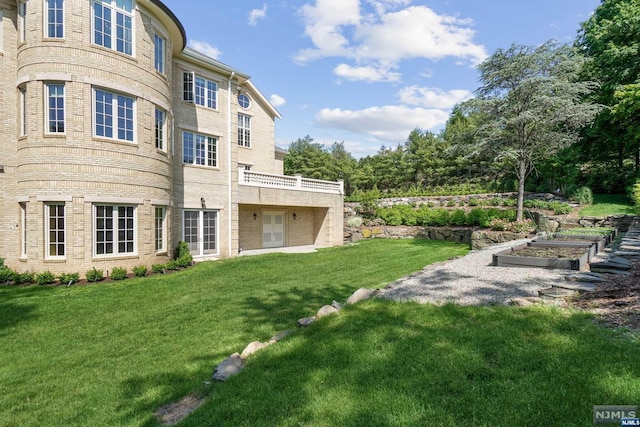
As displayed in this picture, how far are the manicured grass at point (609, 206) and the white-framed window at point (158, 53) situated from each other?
2029cm

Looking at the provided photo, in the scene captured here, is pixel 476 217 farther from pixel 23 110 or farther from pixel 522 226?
pixel 23 110

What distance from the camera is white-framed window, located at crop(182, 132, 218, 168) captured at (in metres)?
14.8

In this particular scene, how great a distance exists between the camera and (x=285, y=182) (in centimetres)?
1766

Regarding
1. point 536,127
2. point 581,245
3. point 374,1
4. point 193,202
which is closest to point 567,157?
point 536,127

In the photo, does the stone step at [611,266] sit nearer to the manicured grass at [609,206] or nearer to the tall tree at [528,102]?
the tall tree at [528,102]

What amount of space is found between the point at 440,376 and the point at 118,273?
423 inches

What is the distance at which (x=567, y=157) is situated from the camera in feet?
72.2

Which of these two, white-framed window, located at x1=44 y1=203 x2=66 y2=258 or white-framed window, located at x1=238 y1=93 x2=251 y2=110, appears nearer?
white-framed window, located at x1=44 y1=203 x2=66 y2=258

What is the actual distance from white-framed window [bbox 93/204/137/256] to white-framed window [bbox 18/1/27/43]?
5.96 m

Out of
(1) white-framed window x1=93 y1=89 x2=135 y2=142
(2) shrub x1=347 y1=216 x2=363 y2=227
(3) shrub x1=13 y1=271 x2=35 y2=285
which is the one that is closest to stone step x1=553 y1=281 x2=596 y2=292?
(1) white-framed window x1=93 y1=89 x2=135 y2=142

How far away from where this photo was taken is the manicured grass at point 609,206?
53.9ft

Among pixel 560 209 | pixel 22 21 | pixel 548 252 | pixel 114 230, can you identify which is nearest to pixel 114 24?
pixel 22 21

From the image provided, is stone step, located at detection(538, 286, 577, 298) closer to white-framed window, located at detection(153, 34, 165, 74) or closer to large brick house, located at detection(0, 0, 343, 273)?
large brick house, located at detection(0, 0, 343, 273)

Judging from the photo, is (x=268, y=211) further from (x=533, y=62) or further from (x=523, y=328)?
(x=523, y=328)
